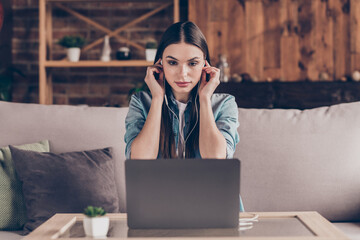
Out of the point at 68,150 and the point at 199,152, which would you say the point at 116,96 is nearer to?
the point at 68,150

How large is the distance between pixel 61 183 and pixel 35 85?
7.18 ft

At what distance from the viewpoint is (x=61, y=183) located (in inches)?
71.4

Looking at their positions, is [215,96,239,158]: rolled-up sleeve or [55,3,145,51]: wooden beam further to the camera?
[55,3,145,51]: wooden beam

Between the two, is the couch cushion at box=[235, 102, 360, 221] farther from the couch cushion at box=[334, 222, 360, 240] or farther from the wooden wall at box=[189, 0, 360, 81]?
the wooden wall at box=[189, 0, 360, 81]

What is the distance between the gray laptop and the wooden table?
1.0 inches

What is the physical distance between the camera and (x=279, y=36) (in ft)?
12.2

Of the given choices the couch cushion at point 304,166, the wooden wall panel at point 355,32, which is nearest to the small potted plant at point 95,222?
the couch cushion at point 304,166

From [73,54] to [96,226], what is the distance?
2.57m

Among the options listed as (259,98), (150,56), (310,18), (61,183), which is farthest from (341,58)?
(61,183)

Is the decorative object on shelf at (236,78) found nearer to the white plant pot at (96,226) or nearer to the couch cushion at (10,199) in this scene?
the couch cushion at (10,199)

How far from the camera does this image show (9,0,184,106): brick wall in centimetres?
377

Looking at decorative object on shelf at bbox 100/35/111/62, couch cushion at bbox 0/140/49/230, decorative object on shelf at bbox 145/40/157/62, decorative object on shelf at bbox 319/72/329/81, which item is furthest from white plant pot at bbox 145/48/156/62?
couch cushion at bbox 0/140/49/230

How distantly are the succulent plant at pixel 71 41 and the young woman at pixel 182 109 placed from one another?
1.80 metres

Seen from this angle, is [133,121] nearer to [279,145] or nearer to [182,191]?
[279,145]
